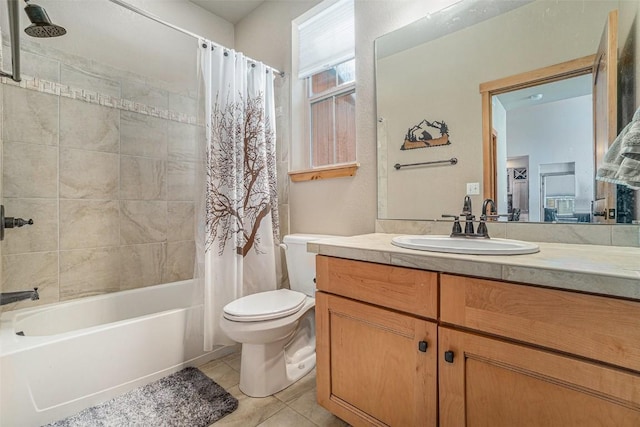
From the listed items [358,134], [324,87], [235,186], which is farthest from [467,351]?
[324,87]

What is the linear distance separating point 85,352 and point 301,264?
1164 millimetres

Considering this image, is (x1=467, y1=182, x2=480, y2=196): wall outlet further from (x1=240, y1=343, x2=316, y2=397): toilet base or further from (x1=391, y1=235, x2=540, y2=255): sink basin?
(x1=240, y1=343, x2=316, y2=397): toilet base

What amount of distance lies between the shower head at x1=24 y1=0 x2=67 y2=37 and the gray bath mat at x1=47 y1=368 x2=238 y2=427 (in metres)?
1.73

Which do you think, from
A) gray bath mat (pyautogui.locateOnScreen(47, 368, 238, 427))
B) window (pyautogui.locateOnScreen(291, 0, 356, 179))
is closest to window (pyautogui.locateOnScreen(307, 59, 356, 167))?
window (pyautogui.locateOnScreen(291, 0, 356, 179))

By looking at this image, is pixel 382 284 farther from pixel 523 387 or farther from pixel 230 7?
pixel 230 7

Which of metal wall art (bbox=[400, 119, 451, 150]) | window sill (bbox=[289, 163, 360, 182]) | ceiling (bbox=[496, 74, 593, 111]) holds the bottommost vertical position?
window sill (bbox=[289, 163, 360, 182])

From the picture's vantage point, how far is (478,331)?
2.81ft

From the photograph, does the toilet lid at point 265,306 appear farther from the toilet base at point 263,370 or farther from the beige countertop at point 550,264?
Result: the beige countertop at point 550,264

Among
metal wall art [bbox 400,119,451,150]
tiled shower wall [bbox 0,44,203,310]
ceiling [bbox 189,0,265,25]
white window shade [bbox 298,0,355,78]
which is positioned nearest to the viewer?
metal wall art [bbox 400,119,451,150]

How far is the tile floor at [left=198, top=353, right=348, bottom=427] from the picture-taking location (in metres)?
1.33

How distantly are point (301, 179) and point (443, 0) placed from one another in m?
1.33

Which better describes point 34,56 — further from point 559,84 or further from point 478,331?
point 559,84

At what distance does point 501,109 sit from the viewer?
135 cm

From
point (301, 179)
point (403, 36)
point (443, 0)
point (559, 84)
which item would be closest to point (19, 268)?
point (301, 179)
